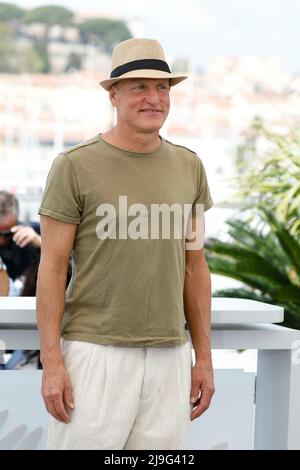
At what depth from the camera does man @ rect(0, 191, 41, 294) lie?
5.20 m

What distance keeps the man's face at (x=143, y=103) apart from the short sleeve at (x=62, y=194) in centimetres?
18

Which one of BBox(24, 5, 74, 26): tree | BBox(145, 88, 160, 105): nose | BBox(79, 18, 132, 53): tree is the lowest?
BBox(145, 88, 160, 105): nose

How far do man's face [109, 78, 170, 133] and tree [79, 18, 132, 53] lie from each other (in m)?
47.5

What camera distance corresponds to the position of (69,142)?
42.9 meters

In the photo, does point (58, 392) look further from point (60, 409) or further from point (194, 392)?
point (194, 392)

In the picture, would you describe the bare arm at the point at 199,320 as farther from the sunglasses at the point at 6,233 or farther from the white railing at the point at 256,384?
the sunglasses at the point at 6,233

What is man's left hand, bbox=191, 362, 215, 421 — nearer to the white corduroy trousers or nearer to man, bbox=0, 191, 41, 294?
the white corduroy trousers

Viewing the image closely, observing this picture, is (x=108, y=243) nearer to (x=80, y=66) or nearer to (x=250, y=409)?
(x=250, y=409)

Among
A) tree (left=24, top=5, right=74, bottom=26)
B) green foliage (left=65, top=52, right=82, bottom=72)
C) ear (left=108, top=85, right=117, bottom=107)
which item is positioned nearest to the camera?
ear (left=108, top=85, right=117, bottom=107)

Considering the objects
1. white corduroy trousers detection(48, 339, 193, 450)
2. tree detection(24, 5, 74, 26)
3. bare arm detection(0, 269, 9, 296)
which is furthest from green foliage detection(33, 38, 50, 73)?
white corduroy trousers detection(48, 339, 193, 450)

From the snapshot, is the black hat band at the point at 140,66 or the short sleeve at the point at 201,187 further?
the short sleeve at the point at 201,187

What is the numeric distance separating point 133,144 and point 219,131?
144 feet

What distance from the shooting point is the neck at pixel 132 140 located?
2.05 metres

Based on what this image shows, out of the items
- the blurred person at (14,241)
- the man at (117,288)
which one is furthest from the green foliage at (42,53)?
the man at (117,288)
